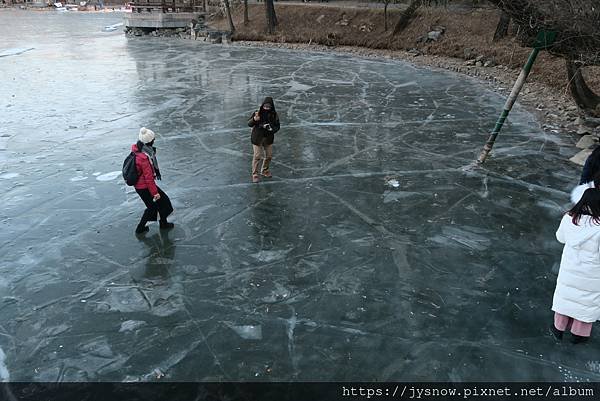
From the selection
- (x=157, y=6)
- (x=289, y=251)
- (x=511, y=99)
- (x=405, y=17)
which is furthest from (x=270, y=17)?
(x=289, y=251)

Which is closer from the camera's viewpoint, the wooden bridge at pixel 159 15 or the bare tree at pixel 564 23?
the bare tree at pixel 564 23

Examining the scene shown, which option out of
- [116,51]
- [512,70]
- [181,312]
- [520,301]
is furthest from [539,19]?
[116,51]

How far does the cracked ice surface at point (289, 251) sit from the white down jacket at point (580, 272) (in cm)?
49

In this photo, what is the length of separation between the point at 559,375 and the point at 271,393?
7.91 feet

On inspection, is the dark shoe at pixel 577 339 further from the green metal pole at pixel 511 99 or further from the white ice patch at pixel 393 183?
the green metal pole at pixel 511 99

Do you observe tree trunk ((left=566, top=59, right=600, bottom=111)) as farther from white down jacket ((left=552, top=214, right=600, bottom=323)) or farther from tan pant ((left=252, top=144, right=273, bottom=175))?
white down jacket ((left=552, top=214, right=600, bottom=323))

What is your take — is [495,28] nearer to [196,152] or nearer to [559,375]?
[196,152]

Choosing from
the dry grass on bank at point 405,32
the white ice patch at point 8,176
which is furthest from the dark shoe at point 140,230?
the dry grass on bank at point 405,32

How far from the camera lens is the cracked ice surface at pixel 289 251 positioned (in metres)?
4.10

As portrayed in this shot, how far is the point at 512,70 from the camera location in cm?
1808

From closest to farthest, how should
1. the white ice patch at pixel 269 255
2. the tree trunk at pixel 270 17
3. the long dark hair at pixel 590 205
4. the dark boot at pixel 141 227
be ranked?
the long dark hair at pixel 590 205 < the white ice patch at pixel 269 255 < the dark boot at pixel 141 227 < the tree trunk at pixel 270 17

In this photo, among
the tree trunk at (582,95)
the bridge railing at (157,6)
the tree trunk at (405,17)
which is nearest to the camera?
the tree trunk at (582,95)

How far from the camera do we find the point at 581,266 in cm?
372

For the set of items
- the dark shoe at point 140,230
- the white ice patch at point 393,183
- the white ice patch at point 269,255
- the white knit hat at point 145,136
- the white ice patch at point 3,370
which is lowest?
the white ice patch at point 3,370
